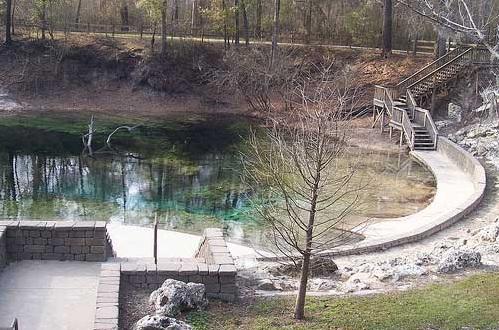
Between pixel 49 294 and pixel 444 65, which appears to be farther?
pixel 444 65

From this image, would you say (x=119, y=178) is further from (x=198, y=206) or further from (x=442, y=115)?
(x=442, y=115)

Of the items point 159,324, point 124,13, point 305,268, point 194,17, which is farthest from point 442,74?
point 159,324

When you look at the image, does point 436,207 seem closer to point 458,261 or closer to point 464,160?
point 464,160

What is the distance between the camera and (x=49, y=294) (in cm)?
970

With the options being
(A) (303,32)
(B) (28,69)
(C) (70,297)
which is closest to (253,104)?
(A) (303,32)

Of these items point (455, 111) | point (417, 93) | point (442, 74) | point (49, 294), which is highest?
point (442, 74)

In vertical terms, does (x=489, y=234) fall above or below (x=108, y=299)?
below

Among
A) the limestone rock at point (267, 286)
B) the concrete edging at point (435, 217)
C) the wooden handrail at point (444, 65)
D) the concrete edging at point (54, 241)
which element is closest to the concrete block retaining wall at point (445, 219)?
the concrete edging at point (435, 217)

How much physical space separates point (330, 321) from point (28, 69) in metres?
37.9

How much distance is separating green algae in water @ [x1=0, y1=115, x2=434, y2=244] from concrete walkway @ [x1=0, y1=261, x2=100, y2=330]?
766cm

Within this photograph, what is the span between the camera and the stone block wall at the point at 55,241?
10.9 meters

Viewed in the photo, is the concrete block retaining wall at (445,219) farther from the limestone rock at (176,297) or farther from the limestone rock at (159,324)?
the limestone rock at (159,324)

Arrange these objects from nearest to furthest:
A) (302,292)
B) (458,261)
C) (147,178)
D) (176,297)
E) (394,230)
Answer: (176,297), (302,292), (458,261), (394,230), (147,178)

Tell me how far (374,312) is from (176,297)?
3.05 meters
